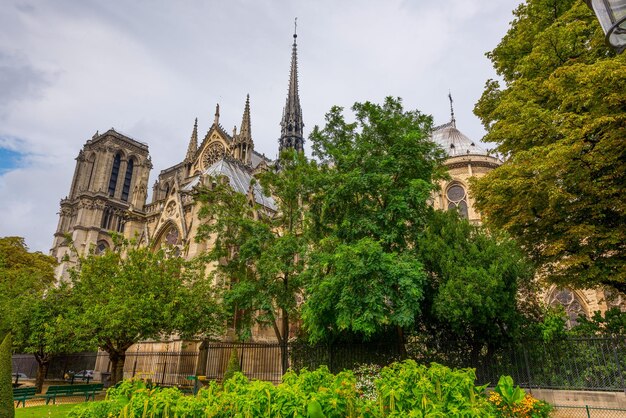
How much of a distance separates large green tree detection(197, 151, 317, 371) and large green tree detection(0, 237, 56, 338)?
10.1m

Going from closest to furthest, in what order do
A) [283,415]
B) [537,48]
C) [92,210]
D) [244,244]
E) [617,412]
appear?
[283,415], [617,412], [537,48], [244,244], [92,210]

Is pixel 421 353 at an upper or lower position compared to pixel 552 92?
lower

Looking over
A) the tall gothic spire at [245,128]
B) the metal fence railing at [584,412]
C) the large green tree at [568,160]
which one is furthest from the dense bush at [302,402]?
the tall gothic spire at [245,128]

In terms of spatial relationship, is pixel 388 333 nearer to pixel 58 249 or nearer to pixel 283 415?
pixel 283 415

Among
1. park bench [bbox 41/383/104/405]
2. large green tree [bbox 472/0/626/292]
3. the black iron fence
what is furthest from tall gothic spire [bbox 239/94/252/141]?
large green tree [bbox 472/0/626/292]

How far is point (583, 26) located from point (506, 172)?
16.1 feet

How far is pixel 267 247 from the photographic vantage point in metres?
17.2

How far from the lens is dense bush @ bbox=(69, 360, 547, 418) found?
4.20m

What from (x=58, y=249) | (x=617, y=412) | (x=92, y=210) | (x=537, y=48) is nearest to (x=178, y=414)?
(x=617, y=412)

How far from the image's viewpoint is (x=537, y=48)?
12.5 m

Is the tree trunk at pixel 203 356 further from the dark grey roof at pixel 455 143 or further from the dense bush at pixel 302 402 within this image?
the dark grey roof at pixel 455 143

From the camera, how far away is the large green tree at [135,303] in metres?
15.0

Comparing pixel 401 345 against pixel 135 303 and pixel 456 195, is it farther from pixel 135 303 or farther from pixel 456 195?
pixel 456 195

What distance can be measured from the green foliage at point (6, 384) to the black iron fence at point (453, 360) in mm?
3318
